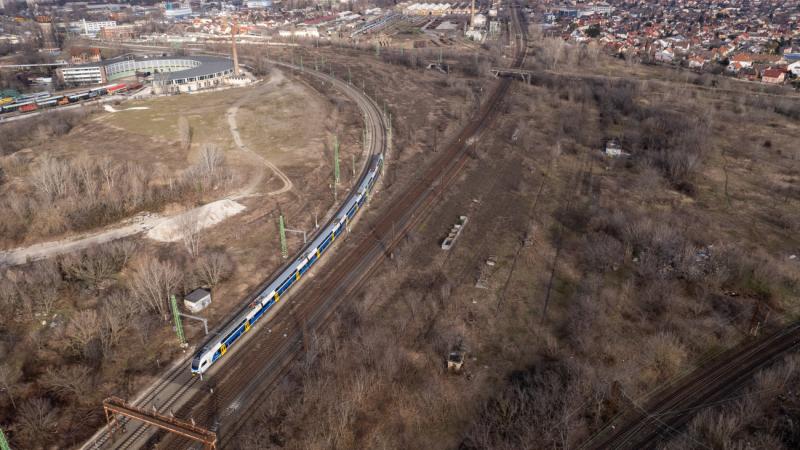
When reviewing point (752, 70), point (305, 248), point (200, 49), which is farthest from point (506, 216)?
point (200, 49)

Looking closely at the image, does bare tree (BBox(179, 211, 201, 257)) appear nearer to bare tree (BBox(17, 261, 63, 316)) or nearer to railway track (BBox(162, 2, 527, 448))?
bare tree (BBox(17, 261, 63, 316))

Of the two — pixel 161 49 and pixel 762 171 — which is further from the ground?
pixel 161 49

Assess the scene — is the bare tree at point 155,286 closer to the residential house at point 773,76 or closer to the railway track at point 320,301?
the railway track at point 320,301

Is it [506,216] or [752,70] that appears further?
[752,70]

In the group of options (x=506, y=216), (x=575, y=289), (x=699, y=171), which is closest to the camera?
(x=575, y=289)

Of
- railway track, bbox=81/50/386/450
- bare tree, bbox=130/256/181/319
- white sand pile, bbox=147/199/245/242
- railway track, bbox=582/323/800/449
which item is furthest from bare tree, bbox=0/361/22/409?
railway track, bbox=582/323/800/449

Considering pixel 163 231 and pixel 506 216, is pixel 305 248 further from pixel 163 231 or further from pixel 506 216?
pixel 506 216
